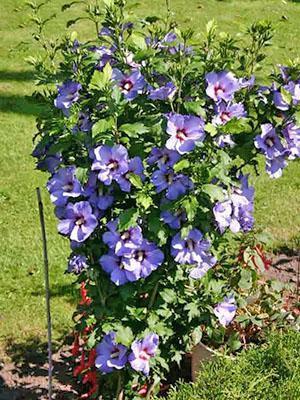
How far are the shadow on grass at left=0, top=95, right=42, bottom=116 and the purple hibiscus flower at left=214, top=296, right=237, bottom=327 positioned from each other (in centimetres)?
438

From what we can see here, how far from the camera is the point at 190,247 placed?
272 cm

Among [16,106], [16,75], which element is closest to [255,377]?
[16,106]

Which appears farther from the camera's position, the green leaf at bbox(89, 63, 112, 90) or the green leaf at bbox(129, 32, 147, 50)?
the green leaf at bbox(129, 32, 147, 50)

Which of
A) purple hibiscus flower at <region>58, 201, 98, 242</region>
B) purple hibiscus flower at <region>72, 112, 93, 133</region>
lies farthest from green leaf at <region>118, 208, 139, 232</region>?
purple hibiscus flower at <region>72, 112, 93, 133</region>

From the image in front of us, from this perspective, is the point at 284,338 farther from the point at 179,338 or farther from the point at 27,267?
the point at 27,267

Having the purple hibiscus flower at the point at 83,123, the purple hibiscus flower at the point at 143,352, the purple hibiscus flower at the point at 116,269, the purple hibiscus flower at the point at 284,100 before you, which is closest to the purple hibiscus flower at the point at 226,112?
the purple hibiscus flower at the point at 284,100

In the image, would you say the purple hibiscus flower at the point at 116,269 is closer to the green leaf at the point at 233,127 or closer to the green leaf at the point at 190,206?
the green leaf at the point at 190,206

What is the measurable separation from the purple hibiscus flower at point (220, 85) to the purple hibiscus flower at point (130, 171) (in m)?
0.32

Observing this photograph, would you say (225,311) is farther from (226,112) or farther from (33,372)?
(33,372)

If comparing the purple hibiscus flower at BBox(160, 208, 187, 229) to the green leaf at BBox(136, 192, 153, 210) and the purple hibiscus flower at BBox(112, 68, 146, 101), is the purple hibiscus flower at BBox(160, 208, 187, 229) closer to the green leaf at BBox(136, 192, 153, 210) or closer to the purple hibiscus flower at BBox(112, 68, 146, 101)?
the green leaf at BBox(136, 192, 153, 210)

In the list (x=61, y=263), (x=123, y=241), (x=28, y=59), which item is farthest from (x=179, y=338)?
(x=61, y=263)

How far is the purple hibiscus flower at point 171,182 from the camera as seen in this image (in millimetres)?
2574

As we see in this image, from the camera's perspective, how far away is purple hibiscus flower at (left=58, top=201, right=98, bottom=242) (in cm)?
267

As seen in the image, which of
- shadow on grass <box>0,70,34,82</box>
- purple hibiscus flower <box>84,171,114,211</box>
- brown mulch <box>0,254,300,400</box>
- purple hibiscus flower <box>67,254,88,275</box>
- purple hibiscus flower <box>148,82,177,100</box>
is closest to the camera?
purple hibiscus flower <box>148,82,177,100</box>
